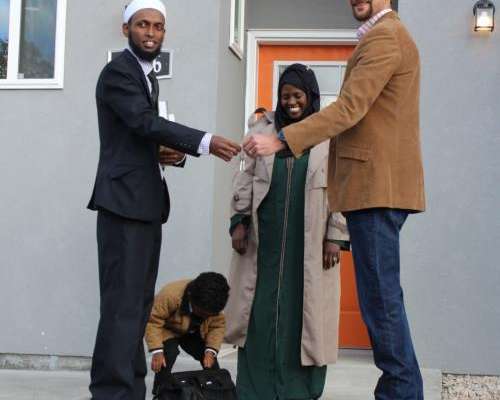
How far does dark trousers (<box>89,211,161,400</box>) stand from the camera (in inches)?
171

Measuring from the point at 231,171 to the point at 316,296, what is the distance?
77.1 inches

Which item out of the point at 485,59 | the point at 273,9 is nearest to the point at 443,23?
the point at 485,59

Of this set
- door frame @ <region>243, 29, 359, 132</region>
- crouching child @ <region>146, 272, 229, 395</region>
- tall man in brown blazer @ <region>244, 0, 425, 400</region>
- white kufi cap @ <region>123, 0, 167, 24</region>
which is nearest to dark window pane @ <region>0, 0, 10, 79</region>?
door frame @ <region>243, 29, 359, 132</region>

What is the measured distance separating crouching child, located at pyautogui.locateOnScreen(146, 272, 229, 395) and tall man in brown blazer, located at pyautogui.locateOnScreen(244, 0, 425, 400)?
1.42 m

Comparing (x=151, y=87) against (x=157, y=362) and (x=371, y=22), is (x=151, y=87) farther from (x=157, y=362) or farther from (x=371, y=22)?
(x=157, y=362)

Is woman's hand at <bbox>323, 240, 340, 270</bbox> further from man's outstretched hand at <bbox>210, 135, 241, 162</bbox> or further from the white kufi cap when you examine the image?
the white kufi cap

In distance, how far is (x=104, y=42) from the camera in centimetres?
702

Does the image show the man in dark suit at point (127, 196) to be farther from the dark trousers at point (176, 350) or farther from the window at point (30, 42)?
the window at point (30, 42)

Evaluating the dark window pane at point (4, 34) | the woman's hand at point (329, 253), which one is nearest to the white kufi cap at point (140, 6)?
the woman's hand at point (329, 253)

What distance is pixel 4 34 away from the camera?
7309 mm

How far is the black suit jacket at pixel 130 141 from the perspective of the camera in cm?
430

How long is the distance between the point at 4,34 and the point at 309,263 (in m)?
3.14

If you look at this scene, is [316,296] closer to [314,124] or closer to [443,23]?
[314,124]

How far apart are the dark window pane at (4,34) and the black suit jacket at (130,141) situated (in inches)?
119
